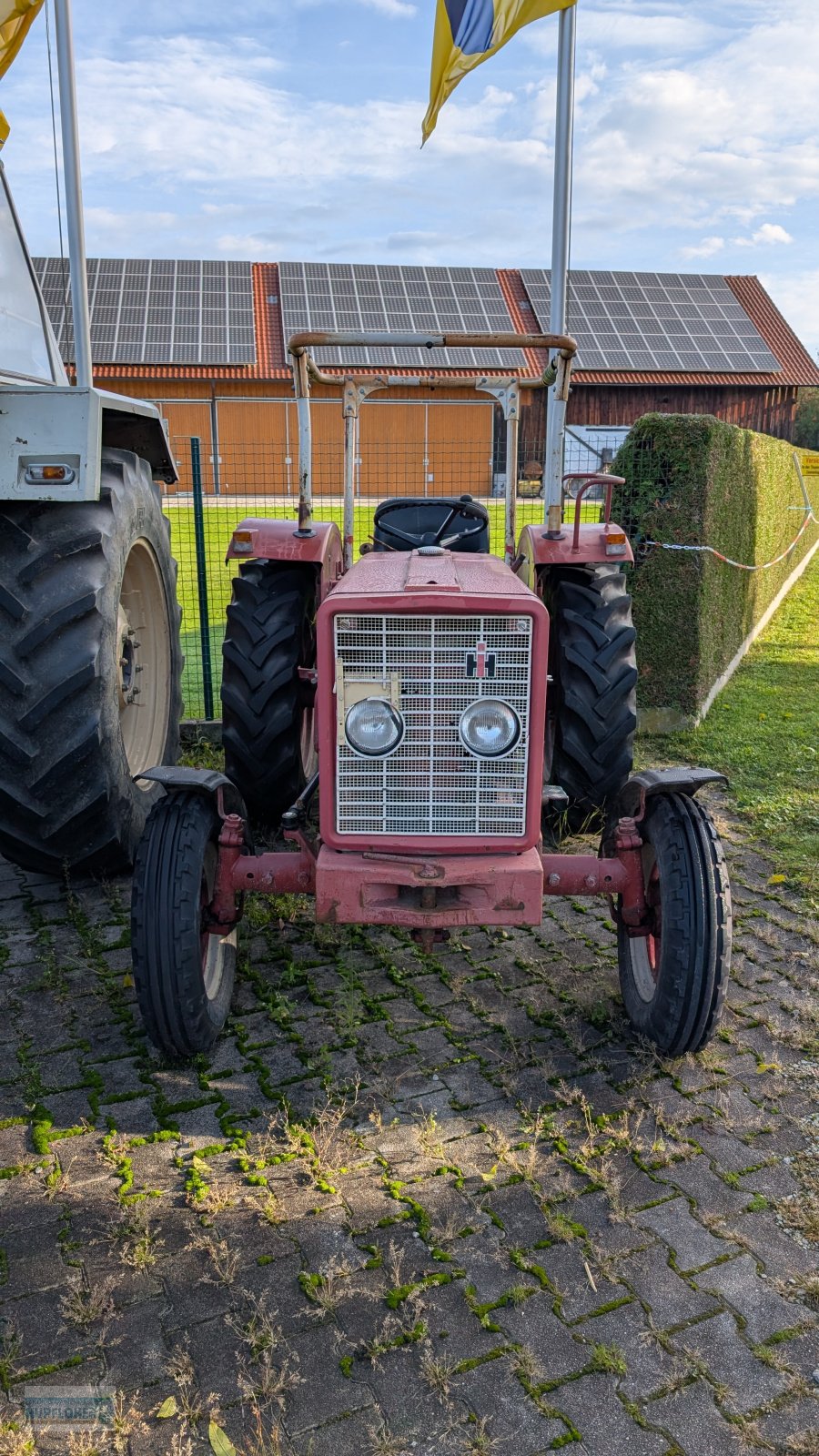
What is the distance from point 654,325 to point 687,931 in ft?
85.2

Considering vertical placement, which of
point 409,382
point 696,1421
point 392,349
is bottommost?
point 696,1421

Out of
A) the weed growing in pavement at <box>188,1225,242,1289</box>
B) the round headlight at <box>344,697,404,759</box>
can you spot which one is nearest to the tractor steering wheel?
the round headlight at <box>344,697,404,759</box>

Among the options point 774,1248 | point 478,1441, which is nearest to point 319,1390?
point 478,1441

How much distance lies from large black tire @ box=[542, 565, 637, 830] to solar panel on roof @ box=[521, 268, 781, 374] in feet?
70.0

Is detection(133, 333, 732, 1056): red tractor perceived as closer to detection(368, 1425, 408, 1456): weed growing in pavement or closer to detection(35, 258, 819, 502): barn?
detection(368, 1425, 408, 1456): weed growing in pavement

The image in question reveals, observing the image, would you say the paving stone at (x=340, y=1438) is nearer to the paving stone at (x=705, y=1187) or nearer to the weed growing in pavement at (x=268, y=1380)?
the weed growing in pavement at (x=268, y=1380)

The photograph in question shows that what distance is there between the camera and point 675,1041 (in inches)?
118

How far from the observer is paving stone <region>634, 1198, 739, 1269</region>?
7.87 ft

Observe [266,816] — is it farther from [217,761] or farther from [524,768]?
[524,768]

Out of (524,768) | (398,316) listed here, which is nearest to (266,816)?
(524,768)

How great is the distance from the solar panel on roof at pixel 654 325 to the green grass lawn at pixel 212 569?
11518mm

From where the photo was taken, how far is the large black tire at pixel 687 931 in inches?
115

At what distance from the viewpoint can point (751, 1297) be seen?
7.48 feet

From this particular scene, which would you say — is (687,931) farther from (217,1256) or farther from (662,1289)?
(217,1256)
